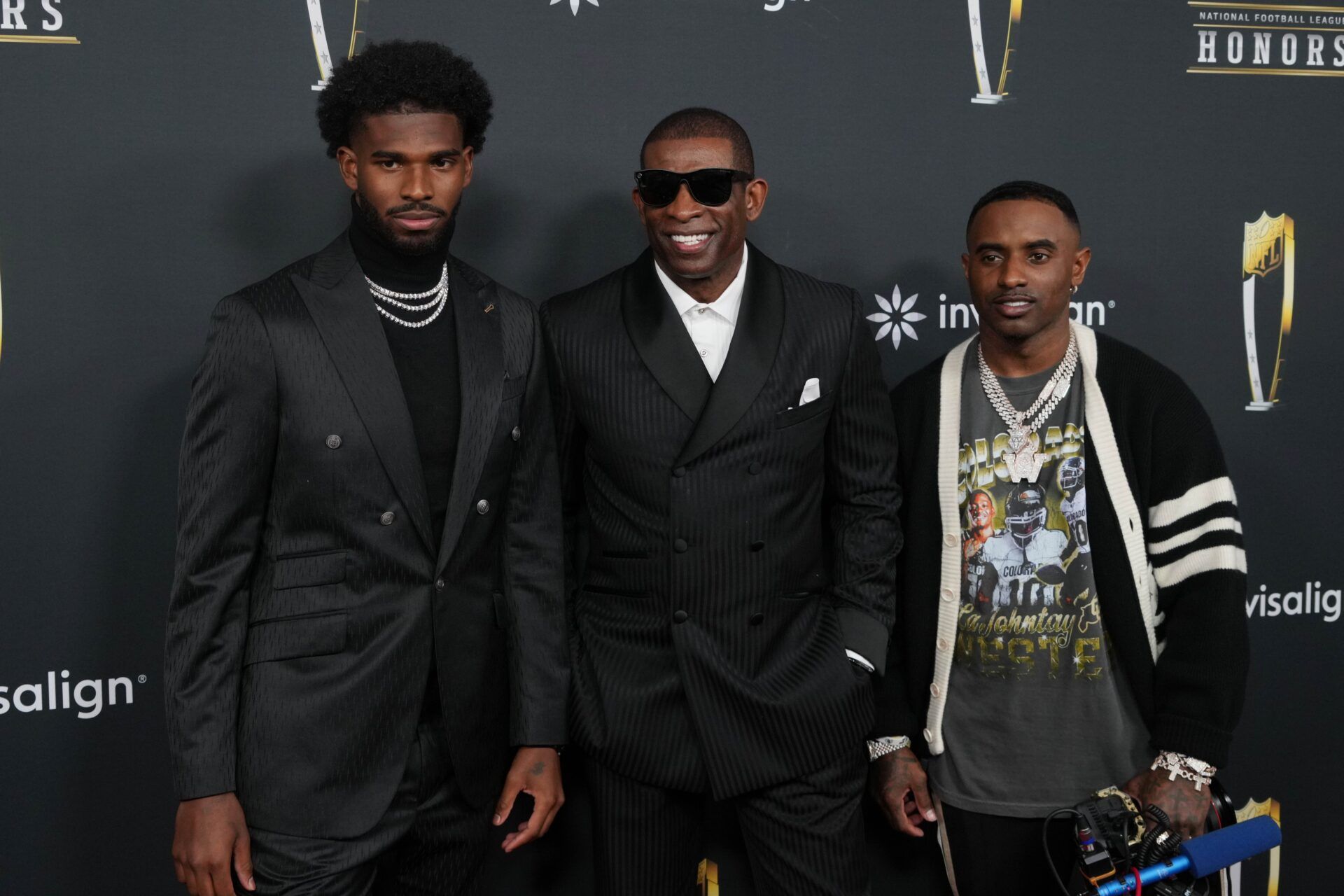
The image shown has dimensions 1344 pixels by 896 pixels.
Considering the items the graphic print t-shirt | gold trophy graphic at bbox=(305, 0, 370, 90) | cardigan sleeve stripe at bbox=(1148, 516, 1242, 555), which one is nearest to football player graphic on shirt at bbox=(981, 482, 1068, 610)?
the graphic print t-shirt

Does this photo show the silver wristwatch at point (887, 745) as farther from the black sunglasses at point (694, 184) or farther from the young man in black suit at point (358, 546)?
the black sunglasses at point (694, 184)

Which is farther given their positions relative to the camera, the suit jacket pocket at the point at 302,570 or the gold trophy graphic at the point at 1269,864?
the gold trophy graphic at the point at 1269,864

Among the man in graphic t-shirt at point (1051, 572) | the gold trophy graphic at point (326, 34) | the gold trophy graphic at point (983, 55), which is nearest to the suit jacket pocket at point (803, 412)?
the man in graphic t-shirt at point (1051, 572)

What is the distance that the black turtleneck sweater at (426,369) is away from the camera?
1.93 meters

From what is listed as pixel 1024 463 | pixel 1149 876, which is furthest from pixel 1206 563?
pixel 1149 876

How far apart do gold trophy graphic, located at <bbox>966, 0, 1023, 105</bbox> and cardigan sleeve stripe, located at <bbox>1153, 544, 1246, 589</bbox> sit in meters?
1.27

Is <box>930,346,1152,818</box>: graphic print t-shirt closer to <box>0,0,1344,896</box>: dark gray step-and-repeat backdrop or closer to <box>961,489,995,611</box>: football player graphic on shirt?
<box>961,489,995,611</box>: football player graphic on shirt

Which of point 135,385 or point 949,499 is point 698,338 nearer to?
point 949,499

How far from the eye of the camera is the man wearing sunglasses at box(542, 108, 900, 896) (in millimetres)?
2135

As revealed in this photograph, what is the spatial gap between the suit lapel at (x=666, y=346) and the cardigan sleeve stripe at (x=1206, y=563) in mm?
999

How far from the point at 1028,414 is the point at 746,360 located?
0.61 meters

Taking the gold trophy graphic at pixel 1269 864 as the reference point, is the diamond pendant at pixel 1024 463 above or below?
above

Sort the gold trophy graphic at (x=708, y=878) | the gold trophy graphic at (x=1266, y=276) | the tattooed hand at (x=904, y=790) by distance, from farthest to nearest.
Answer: the gold trophy graphic at (x=1266, y=276) < the gold trophy graphic at (x=708, y=878) < the tattooed hand at (x=904, y=790)

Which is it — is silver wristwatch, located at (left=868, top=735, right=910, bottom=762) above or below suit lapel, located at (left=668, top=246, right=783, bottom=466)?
below
